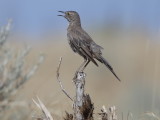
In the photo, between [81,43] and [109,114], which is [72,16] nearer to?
[81,43]

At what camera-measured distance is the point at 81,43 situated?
9336 mm

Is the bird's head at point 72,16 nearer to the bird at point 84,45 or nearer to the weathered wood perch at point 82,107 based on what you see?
the bird at point 84,45

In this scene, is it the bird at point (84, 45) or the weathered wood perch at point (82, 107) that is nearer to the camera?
the weathered wood perch at point (82, 107)

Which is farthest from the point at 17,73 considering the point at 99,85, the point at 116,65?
the point at 116,65

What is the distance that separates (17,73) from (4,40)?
2.42ft

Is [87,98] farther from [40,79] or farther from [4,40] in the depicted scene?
[40,79]

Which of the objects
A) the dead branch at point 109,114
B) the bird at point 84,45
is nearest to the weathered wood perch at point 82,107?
the dead branch at point 109,114

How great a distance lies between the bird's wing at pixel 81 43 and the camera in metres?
9.23

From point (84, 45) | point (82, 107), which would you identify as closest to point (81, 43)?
point (84, 45)

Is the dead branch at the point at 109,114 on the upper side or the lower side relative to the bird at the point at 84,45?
lower

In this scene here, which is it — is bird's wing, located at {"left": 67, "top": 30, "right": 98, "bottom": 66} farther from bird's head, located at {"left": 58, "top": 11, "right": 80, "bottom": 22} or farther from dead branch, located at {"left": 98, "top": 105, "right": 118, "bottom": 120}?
dead branch, located at {"left": 98, "top": 105, "right": 118, "bottom": 120}

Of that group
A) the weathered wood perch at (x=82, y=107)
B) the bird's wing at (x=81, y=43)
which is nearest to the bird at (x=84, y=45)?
the bird's wing at (x=81, y=43)

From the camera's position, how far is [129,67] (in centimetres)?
2017

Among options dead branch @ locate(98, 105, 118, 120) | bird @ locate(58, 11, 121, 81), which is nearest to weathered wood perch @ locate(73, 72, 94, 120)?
dead branch @ locate(98, 105, 118, 120)
